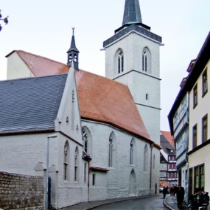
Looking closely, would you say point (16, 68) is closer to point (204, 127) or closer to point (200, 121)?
point (200, 121)

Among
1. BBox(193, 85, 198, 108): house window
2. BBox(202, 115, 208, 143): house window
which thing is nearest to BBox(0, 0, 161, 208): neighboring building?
BBox(193, 85, 198, 108): house window

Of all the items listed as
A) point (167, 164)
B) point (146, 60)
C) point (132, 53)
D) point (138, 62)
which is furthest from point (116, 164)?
point (167, 164)

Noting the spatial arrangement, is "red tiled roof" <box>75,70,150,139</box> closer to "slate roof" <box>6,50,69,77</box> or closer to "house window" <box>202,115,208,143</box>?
"slate roof" <box>6,50,69,77</box>

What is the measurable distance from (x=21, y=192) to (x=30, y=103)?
8678mm

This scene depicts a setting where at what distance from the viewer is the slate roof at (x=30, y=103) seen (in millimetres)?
24438

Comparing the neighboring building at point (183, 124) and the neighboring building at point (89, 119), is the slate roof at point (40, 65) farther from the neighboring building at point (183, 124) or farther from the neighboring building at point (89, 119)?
the neighboring building at point (183, 124)

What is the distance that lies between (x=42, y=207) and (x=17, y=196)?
3.34 m

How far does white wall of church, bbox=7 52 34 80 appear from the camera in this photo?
130 feet

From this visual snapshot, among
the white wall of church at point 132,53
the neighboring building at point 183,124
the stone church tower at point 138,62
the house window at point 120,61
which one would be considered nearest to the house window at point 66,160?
the neighboring building at point 183,124

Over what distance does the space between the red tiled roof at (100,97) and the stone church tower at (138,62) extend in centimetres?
A: 246

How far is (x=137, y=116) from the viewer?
1945 inches

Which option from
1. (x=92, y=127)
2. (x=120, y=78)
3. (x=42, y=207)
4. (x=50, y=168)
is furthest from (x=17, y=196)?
(x=120, y=78)

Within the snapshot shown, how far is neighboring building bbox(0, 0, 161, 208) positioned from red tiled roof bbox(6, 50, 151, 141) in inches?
4.3

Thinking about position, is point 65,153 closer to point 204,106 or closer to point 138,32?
point 204,106
